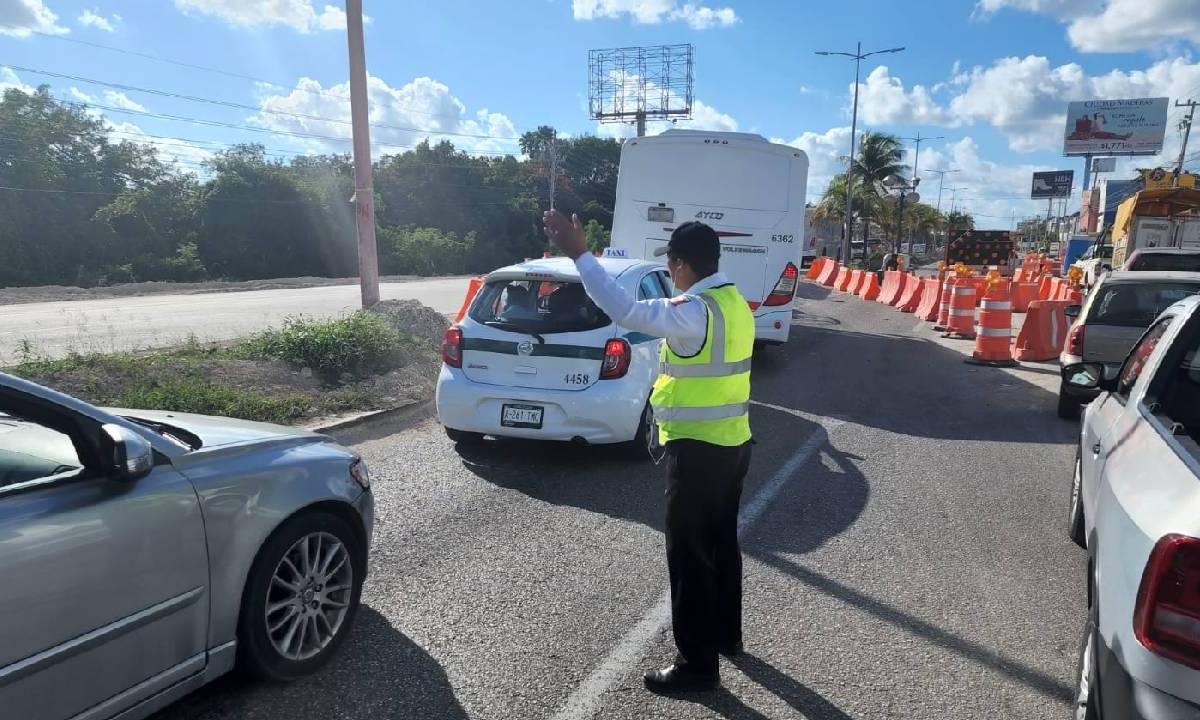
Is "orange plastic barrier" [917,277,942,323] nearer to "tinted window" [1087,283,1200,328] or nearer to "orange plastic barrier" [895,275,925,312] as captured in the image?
"orange plastic barrier" [895,275,925,312]

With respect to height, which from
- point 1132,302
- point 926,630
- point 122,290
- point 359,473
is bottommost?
point 122,290

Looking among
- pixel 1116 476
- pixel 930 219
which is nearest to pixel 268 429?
pixel 1116 476

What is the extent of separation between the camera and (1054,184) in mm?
90125

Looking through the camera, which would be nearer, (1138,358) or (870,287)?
(1138,358)

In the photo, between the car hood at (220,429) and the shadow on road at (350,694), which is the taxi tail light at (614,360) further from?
the shadow on road at (350,694)

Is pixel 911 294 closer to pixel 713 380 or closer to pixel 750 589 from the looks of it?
pixel 750 589

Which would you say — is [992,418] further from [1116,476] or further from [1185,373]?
[1116,476]

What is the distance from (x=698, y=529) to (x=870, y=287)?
23781mm

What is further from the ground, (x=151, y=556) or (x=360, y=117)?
(x=360, y=117)

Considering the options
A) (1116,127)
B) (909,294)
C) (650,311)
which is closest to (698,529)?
(650,311)

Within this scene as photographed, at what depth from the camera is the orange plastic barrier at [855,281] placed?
26.7 metres

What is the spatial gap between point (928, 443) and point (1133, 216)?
1797 centimetres

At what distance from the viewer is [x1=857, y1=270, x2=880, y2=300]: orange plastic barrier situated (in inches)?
983

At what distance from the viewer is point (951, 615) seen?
3.94 m
